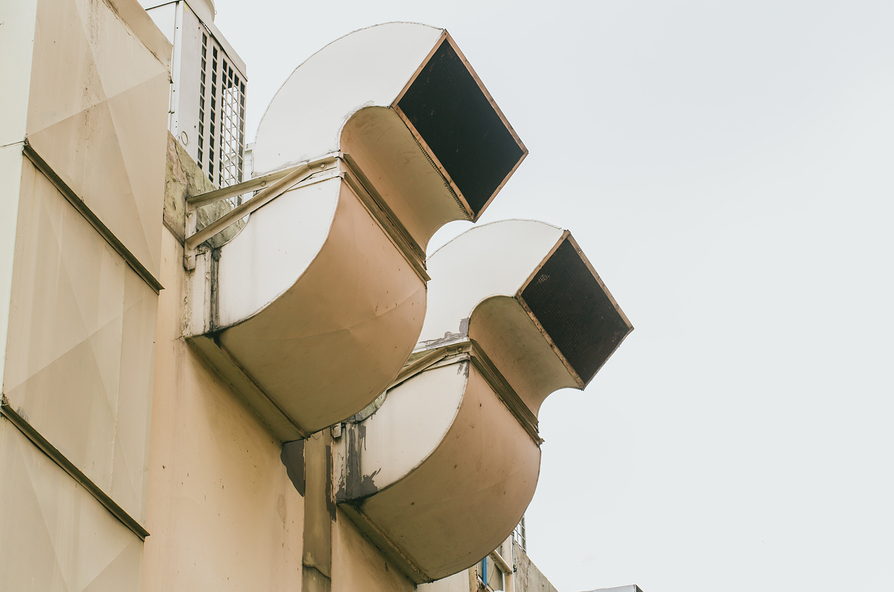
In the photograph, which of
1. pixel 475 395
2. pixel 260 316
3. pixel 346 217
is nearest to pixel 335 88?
pixel 346 217

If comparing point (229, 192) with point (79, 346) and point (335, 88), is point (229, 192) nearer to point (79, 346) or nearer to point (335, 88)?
point (335, 88)

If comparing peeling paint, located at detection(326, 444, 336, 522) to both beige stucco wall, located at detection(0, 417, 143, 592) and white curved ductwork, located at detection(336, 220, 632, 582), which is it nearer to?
white curved ductwork, located at detection(336, 220, 632, 582)

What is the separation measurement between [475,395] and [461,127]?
238cm

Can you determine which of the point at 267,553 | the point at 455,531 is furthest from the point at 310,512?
the point at 455,531

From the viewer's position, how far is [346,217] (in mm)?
8766

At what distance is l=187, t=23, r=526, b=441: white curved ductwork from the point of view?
8.60m

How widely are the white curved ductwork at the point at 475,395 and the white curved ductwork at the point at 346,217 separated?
1.16 m

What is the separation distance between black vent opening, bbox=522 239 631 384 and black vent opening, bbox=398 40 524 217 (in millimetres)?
1397

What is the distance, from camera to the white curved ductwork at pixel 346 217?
28.2ft

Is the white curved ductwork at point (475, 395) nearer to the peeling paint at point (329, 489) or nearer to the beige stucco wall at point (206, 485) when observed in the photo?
the peeling paint at point (329, 489)

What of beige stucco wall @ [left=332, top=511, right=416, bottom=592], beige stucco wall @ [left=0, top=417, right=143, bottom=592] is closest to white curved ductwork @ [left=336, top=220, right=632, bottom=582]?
beige stucco wall @ [left=332, top=511, right=416, bottom=592]

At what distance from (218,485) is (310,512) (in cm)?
157

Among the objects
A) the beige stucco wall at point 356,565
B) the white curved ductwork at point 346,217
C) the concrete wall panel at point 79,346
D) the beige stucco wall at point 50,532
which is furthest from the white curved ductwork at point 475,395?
the beige stucco wall at point 50,532

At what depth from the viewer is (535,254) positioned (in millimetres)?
11398
